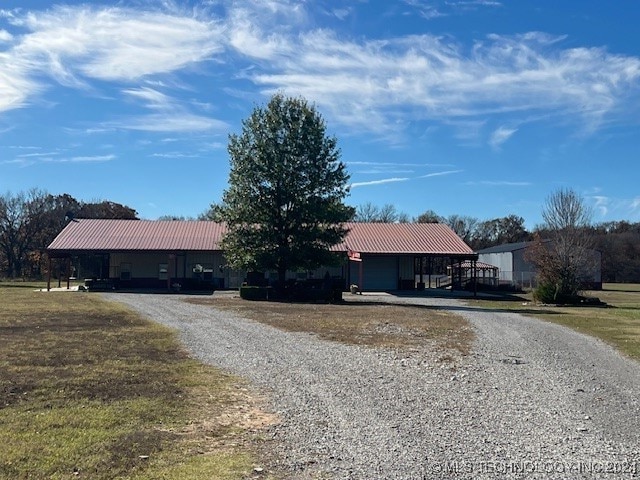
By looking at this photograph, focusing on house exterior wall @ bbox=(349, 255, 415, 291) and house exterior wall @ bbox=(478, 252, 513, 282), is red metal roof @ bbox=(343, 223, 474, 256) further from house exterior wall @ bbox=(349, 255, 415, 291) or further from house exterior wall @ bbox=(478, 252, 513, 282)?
house exterior wall @ bbox=(478, 252, 513, 282)

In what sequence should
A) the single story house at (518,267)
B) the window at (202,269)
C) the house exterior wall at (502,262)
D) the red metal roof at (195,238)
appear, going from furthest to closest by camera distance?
the house exterior wall at (502,262) < the single story house at (518,267) < the window at (202,269) < the red metal roof at (195,238)

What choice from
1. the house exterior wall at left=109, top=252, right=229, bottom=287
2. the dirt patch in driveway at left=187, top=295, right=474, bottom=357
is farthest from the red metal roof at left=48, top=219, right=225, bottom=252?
the dirt patch in driveway at left=187, top=295, right=474, bottom=357

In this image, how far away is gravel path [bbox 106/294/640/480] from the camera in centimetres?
606

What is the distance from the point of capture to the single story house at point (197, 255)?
153 feet

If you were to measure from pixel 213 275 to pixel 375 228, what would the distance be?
48.3ft

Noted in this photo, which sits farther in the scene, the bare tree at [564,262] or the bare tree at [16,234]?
the bare tree at [16,234]

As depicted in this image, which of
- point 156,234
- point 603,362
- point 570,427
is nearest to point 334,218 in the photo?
point 156,234

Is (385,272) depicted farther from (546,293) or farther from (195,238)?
(195,238)

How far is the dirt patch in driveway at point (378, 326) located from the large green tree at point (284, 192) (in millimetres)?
8330

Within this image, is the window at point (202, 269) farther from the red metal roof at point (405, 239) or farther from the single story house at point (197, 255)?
the red metal roof at point (405, 239)

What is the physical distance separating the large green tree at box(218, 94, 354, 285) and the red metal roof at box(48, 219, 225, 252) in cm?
948

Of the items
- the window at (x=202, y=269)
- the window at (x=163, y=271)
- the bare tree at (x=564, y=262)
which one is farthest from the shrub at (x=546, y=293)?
the window at (x=163, y=271)

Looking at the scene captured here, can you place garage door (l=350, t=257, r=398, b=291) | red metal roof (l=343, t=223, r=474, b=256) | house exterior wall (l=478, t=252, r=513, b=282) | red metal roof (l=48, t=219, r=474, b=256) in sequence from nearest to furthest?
red metal roof (l=48, t=219, r=474, b=256) → red metal roof (l=343, t=223, r=474, b=256) → garage door (l=350, t=257, r=398, b=291) → house exterior wall (l=478, t=252, r=513, b=282)

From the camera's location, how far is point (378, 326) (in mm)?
19938
